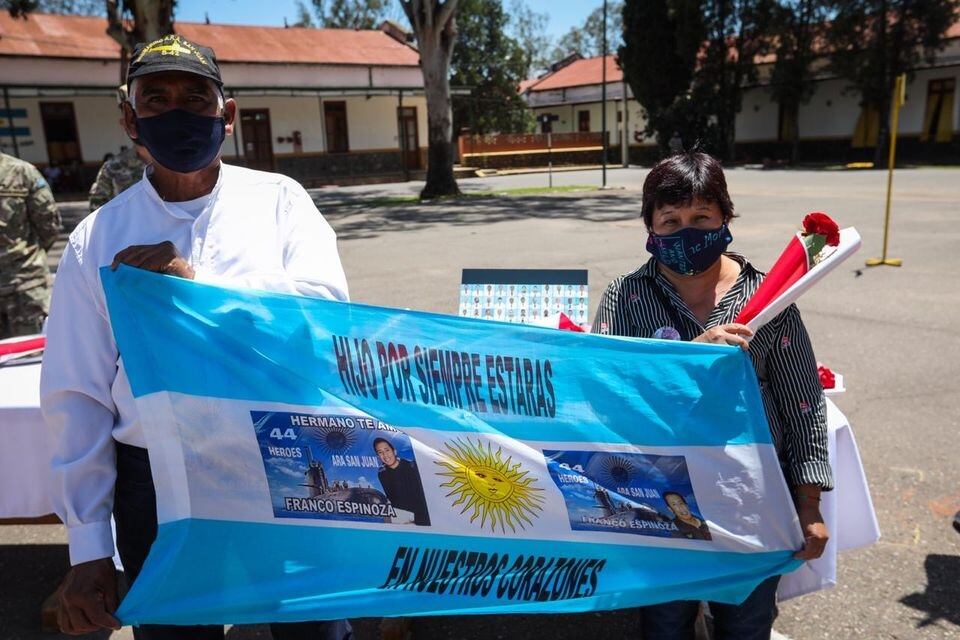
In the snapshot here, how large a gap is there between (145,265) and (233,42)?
36.2 m

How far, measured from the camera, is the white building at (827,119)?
34.4 metres

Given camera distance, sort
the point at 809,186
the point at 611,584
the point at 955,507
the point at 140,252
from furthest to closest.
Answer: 1. the point at 809,186
2. the point at 955,507
3. the point at 611,584
4. the point at 140,252

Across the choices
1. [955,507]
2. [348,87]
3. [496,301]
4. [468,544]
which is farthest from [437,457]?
[348,87]

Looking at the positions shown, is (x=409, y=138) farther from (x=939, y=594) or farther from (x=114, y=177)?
(x=939, y=594)

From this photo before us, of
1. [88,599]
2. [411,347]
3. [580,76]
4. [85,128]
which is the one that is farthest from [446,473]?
[580,76]

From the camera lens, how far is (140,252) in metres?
1.74

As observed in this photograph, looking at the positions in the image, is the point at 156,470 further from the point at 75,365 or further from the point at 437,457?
the point at 437,457

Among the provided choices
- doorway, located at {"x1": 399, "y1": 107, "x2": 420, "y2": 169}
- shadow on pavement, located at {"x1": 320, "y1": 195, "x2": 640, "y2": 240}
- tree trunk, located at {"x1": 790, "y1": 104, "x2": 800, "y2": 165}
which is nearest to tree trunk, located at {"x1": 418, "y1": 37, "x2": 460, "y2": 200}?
shadow on pavement, located at {"x1": 320, "y1": 195, "x2": 640, "y2": 240}

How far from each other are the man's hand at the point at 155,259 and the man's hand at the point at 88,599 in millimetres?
756

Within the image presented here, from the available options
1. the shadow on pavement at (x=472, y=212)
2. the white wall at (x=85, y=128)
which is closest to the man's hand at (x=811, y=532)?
the shadow on pavement at (x=472, y=212)

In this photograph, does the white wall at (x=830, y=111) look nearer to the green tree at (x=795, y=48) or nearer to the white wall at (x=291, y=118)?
the green tree at (x=795, y=48)

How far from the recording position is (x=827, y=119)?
39031 mm

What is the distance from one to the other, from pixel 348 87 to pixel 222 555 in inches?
1354

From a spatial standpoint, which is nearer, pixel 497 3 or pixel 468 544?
pixel 468 544
